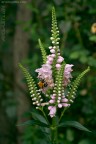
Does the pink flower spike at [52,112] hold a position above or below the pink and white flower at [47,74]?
below

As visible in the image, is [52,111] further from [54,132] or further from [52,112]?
[54,132]

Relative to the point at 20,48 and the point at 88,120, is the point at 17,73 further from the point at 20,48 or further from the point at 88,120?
the point at 88,120

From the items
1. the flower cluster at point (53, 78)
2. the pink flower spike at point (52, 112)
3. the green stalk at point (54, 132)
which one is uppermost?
the flower cluster at point (53, 78)

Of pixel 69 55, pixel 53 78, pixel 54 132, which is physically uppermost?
pixel 69 55

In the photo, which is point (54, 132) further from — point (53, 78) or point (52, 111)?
point (53, 78)

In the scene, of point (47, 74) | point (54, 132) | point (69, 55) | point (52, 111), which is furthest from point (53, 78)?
point (69, 55)

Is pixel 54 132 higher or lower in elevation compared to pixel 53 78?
lower

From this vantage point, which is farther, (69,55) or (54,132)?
(69,55)

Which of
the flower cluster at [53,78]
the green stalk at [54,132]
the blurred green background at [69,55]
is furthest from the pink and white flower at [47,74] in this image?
the blurred green background at [69,55]

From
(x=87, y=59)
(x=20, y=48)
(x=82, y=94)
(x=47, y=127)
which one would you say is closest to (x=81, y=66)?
(x=82, y=94)

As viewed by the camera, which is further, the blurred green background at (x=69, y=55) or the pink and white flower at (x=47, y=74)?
the blurred green background at (x=69, y=55)

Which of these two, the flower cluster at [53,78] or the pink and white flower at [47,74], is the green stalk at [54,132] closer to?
the flower cluster at [53,78]

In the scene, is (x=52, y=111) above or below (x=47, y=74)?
below
